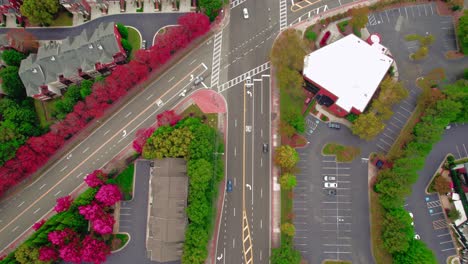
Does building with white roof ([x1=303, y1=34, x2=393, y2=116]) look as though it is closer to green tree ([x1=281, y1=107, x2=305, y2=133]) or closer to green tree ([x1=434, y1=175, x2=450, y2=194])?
green tree ([x1=281, y1=107, x2=305, y2=133])

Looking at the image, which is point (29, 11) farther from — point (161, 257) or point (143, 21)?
point (161, 257)

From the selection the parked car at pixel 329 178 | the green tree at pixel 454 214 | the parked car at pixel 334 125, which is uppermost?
the parked car at pixel 334 125

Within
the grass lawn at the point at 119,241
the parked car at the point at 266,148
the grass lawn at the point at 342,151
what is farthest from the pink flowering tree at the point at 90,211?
the grass lawn at the point at 342,151

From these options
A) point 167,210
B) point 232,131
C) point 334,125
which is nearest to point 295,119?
point 334,125

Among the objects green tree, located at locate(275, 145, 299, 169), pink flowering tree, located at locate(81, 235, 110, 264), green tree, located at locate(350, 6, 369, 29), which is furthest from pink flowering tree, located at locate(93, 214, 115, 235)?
green tree, located at locate(350, 6, 369, 29)

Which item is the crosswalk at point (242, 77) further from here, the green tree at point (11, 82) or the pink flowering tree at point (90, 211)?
the green tree at point (11, 82)

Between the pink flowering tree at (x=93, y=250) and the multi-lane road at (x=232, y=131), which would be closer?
the pink flowering tree at (x=93, y=250)
